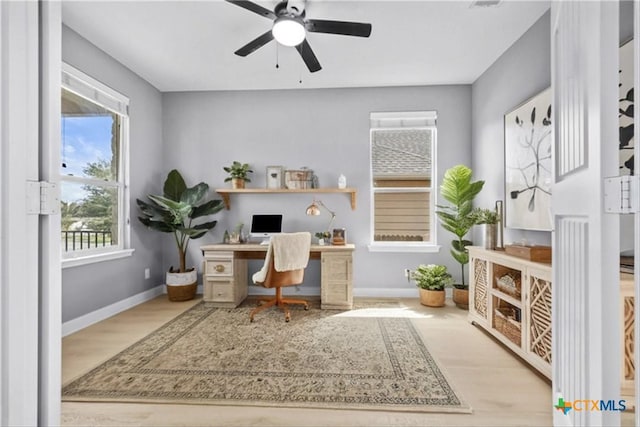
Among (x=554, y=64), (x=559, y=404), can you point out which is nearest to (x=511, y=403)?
(x=559, y=404)

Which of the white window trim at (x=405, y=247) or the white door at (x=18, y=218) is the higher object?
the white door at (x=18, y=218)

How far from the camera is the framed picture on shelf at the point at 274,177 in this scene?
3760 millimetres

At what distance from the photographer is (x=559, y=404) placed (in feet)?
3.65

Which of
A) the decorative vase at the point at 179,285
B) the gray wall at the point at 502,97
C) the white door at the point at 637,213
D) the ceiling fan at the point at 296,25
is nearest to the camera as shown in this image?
the white door at the point at 637,213

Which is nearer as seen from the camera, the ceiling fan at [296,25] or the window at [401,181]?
the ceiling fan at [296,25]

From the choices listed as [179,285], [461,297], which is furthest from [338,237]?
[179,285]

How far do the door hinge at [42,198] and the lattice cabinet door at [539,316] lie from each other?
96.4 inches

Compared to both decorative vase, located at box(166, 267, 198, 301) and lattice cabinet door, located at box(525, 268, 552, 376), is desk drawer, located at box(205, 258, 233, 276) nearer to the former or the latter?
decorative vase, located at box(166, 267, 198, 301)

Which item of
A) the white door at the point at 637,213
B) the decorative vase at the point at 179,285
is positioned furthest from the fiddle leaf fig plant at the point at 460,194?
the decorative vase at the point at 179,285

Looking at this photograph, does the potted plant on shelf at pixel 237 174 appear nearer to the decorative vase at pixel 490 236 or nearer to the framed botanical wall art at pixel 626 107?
the decorative vase at pixel 490 236

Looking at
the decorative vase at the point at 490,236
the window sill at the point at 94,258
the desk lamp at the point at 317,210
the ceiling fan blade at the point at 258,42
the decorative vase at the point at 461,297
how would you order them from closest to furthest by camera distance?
the ceiling fan blade at the point at 258,42
the window sill at the point at 94,258
the decorative vase at the point at 490,236
the decorative vase at the point at 461,297
the desk lamp at the point at 317,210

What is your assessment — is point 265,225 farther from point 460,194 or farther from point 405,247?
point 460,194

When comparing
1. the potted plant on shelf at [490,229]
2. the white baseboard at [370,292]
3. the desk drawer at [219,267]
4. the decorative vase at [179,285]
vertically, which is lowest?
the white baseboard at [370,292]

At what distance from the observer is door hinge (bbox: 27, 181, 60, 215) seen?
84 cm
